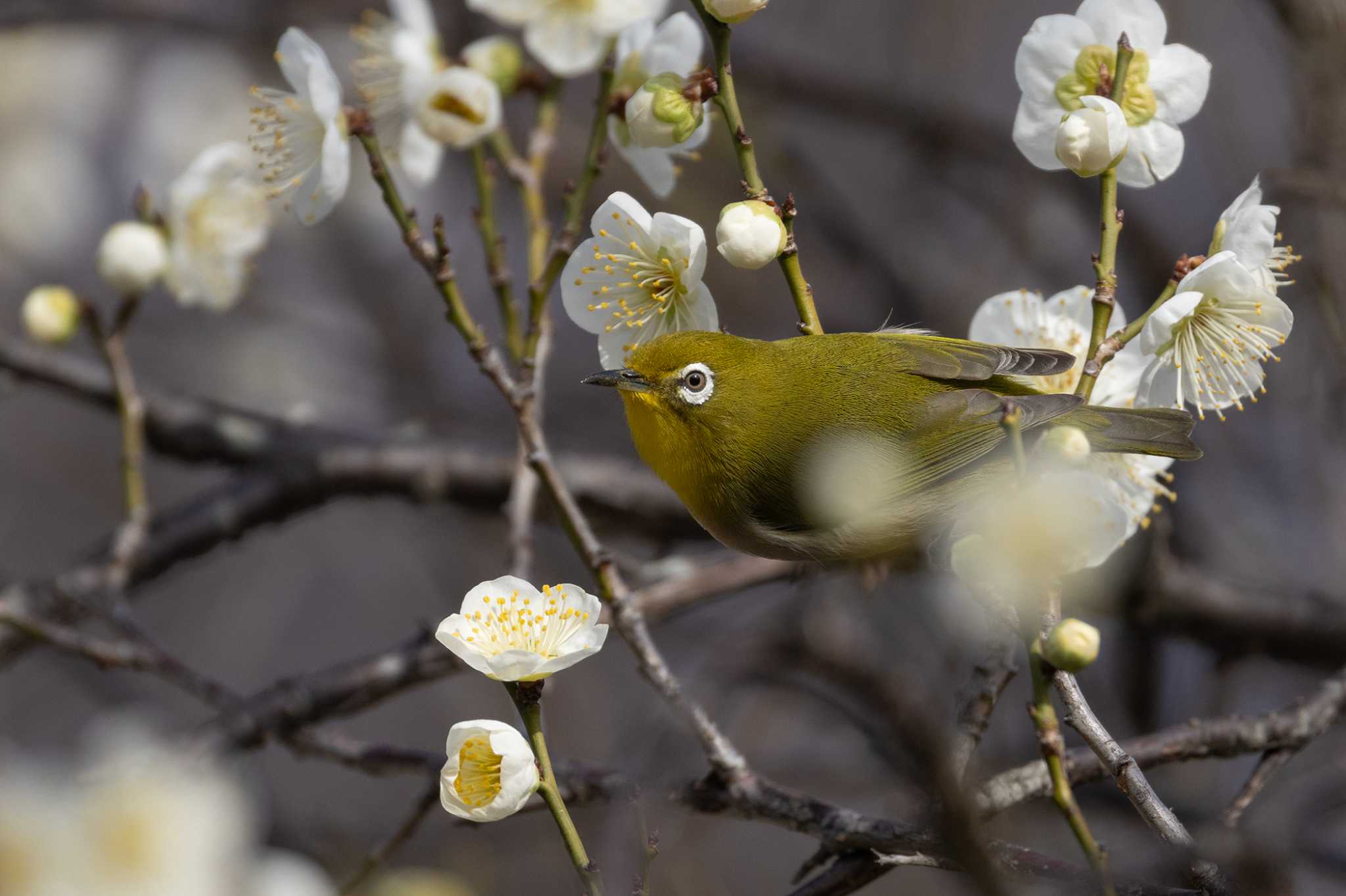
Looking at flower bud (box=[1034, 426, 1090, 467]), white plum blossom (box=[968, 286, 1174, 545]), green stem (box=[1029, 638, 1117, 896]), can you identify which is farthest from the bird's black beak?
green stem (box=[1029, 638, 1117, 896])

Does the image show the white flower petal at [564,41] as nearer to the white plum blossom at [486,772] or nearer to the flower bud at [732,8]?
the flower bud at [732,8]

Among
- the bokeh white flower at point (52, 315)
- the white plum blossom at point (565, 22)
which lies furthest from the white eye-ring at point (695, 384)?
the bokeh white flower at point (52, 315)

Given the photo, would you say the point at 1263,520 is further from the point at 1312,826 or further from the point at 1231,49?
the point at 1312,826

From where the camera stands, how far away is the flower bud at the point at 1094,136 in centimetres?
134

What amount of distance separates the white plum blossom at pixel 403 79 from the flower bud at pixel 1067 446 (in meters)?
0.95

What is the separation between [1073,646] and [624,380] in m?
0.87

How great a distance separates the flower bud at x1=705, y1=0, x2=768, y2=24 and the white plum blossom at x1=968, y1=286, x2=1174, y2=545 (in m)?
0.57

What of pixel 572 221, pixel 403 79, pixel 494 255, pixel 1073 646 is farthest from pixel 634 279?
pixel 1073 646

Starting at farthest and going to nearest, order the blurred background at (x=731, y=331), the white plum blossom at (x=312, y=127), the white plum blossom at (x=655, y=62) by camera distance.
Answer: the blurred background at (x=731, y=331)
the white plum blossom at (x=655, y=62)
the white plum blossom at (x=312, y=127)

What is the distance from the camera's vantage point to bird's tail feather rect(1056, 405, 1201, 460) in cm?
161

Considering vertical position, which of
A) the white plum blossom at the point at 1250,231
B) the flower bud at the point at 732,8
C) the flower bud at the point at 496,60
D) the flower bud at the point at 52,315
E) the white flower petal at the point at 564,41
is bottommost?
the flower bud at the point at 52,315

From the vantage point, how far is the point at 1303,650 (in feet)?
8.79

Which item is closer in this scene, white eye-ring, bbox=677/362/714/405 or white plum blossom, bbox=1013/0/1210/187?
white plum blossom, bbox=1013/0/1210/187

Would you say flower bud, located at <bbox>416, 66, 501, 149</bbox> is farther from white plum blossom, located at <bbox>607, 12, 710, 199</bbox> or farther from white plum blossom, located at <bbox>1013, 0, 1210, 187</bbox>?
white plum blossom, located at <bbox>1013, 0, 1210, 187</bbox>
